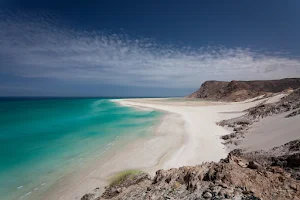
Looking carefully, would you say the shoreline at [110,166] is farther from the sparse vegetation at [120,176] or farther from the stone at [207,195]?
the stone at [207,195]

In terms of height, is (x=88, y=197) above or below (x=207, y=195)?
below

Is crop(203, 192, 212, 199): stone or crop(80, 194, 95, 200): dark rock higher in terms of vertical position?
crop(203, 192, 212, 199): stone

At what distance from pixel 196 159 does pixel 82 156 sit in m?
8.22

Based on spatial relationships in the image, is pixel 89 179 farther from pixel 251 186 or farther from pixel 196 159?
pixel 251 186

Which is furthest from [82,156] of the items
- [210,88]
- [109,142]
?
[210,88]

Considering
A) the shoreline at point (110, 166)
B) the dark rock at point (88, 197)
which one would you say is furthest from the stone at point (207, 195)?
the shoreline at point (110, 166)

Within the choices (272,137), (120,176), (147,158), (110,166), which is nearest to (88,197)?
(120,176)

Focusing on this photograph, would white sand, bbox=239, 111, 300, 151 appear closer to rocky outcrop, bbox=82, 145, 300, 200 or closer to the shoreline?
rocky outcrop, bbox=82, 145, 300, 200

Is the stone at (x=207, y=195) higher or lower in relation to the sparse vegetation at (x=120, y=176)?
higher

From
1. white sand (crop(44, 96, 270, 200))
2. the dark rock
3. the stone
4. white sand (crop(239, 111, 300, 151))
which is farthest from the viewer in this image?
white sand (crop(239, 111, 300, 151))

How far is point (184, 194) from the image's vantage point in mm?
4840

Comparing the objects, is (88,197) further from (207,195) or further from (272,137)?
(272,137)

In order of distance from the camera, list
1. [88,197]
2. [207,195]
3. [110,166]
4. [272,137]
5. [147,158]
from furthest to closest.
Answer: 1. [147,158]
2. [110,166]
3. [272,137]
4. [88,197]
5. [207,195]

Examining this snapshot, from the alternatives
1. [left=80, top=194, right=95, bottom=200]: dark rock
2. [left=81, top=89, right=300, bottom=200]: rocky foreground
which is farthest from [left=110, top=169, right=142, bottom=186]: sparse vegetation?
[left=81, top=89, right=300, bottom=200]: rocky foreground
